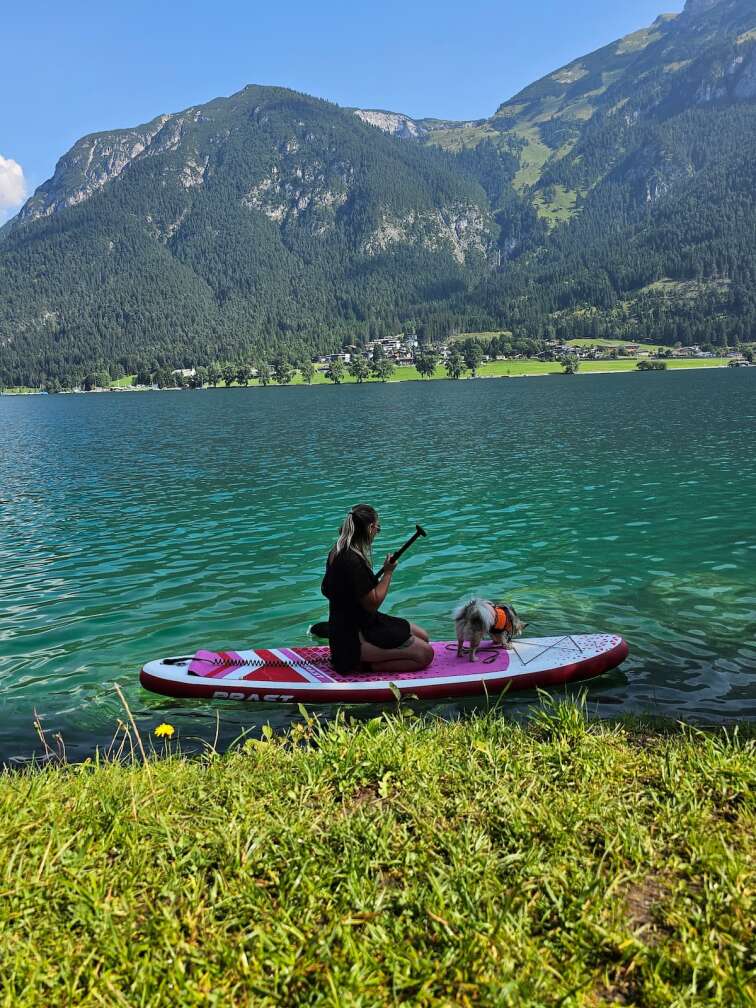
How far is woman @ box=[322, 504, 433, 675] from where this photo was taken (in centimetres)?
948

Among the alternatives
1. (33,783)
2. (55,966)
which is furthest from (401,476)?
(55,966)

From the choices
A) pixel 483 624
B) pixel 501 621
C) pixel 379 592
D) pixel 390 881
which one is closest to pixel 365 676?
pixel 379 592

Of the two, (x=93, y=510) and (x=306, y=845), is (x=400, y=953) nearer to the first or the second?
(x=306, y=845)

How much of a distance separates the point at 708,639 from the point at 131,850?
1122cm

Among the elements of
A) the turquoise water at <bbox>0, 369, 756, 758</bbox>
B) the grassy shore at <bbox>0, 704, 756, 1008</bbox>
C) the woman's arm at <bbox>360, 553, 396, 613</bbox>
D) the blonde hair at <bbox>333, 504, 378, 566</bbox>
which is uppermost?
the blonde hair at <bbox>333, 504, 378, 566</bbox>

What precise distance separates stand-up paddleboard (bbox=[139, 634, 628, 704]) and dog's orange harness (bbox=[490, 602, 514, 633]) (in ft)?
1.29

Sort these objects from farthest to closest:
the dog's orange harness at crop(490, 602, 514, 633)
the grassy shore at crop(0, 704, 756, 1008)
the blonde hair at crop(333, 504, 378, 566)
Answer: the dog's orange harness at crop(490, 602, 514, 633)
the blonde hair at crop(333, 504, 378, 566)
the grassy shore at crop(0, 704, 756, 1008)

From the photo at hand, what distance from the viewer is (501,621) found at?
36.2ft

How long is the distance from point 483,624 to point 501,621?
377 mm

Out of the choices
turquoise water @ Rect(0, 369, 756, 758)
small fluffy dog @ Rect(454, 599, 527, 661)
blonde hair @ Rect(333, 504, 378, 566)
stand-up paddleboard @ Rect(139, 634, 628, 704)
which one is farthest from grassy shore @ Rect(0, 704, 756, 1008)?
small fluffy dog @ Rect(454, 599, 527, 661)

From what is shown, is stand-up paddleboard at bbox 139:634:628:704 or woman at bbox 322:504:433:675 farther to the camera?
stand-up paddleboard at bbox 139:634:628:704

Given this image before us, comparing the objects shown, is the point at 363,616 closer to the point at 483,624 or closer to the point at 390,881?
the point at 483,624

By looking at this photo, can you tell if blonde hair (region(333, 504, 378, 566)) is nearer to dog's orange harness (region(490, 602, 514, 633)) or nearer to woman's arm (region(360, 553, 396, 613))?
woman's arm (region(360, 553, 396, 613))

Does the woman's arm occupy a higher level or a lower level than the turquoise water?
higher
